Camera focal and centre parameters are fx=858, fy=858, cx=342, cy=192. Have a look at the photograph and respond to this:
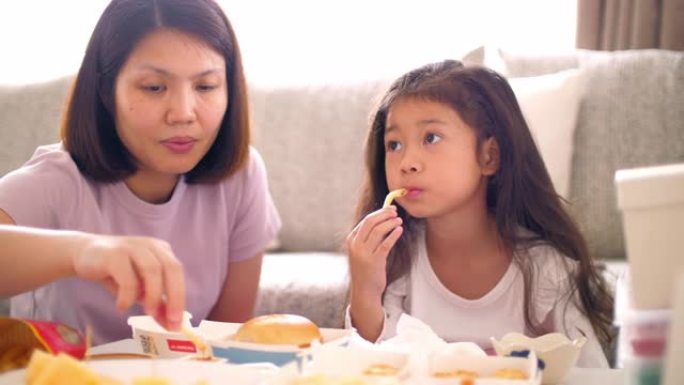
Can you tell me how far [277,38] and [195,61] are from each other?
2.07m

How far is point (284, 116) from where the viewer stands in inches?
108

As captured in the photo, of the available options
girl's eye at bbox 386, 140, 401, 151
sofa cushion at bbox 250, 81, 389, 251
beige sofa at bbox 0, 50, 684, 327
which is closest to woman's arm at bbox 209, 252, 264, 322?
girl's eye at bbox 386, 140, 401, 151

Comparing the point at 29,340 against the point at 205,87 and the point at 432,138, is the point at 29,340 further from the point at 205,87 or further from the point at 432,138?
the point at 432,138

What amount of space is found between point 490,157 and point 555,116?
2.51 feet

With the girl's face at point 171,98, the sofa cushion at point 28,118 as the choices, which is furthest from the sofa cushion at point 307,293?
the sofa cushion at point 28,118

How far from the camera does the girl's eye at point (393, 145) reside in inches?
60.3

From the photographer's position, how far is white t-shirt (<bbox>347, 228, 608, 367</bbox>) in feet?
4.92

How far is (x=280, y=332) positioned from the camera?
37.7 inches

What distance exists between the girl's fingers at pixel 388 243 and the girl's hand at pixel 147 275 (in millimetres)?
595

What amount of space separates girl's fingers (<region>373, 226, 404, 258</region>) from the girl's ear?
11.0 inches

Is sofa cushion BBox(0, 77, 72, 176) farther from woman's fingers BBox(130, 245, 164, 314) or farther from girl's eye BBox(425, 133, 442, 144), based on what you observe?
woman's fingers BBox(130, 245, 164, 314)

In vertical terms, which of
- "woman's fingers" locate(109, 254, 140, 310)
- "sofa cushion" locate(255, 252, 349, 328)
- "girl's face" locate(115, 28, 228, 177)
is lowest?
"sofa cushion" locate(255, 252, 349, 328)

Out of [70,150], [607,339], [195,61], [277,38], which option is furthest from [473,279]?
[277,38]

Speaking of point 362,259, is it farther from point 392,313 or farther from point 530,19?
point 530,19
